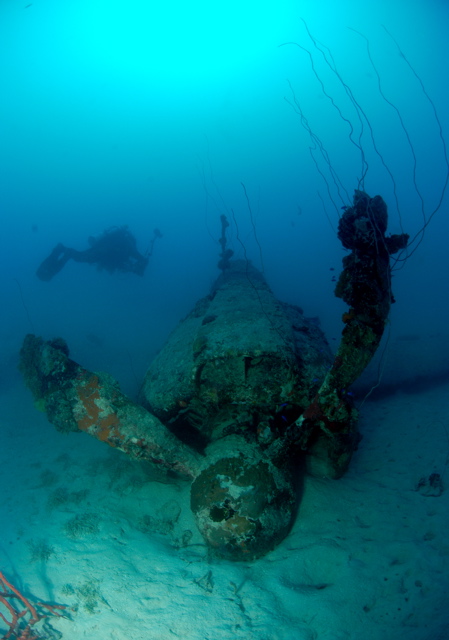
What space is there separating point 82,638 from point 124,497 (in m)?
2.58

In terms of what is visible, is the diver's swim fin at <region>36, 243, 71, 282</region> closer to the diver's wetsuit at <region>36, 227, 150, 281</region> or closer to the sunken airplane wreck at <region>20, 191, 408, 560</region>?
the diver's wetsuit at <region>36, 227, 150, 281</region>

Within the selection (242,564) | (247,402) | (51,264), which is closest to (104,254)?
(51,264)

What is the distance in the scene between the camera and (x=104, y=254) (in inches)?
814

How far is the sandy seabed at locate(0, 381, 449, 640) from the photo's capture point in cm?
340

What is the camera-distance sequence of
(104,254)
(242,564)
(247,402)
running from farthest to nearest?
(104,254) → (247,402) → (242,564)

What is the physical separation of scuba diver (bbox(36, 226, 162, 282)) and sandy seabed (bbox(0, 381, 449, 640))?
16071 millimetres

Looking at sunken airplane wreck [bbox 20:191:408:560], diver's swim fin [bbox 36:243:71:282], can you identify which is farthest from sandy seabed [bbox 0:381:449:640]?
diver's swim fin [bbox 36:243:71:282]

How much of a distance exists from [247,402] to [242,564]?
7.33 ft

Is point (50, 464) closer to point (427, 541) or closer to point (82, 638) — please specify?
point (82, 638)

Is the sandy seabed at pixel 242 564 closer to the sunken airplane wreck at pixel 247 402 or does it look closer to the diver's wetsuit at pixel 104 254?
the sunken airplane wreck at pixel 247 402

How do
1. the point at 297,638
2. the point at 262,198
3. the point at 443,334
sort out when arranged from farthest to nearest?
the point at 262,198, the point at 443,334, the point at 297,638

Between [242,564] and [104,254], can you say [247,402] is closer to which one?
[242,564]

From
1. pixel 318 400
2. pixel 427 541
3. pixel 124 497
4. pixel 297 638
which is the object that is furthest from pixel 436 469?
pixel 124 497

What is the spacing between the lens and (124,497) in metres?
5.96
